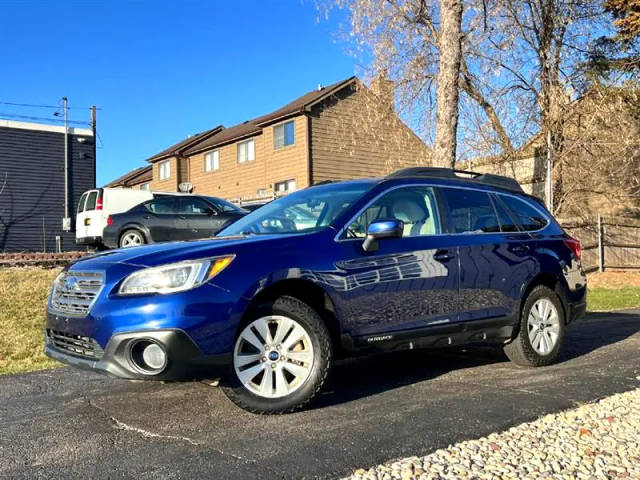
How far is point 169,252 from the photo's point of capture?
159 inches

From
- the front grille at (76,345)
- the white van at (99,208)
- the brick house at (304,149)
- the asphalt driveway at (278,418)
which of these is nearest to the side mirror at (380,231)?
the asphalt driveway at (278,418)

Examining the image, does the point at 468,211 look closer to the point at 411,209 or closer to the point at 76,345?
the point at 411,209

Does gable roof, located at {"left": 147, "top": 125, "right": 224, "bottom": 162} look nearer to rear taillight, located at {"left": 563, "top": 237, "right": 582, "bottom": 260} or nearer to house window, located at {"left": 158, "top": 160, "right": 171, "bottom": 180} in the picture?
house window, located at {"left": 158, "top": 160, "right": 171, "bottom": 180}

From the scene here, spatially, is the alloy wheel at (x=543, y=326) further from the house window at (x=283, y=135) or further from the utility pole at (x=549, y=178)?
the house window at (x=283, y=135)

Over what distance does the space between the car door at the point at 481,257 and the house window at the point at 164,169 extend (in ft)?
105

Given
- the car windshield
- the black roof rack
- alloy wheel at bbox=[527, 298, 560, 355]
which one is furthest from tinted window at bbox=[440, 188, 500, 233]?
alloy wheel at bbox=[527, 298, 560, 355]

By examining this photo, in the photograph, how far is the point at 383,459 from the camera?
330 cm

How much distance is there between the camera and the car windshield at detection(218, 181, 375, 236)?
15.9 ft

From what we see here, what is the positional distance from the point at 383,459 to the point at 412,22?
1528 cm

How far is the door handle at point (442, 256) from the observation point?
497 cm

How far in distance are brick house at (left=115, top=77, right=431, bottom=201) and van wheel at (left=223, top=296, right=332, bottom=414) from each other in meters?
14.8

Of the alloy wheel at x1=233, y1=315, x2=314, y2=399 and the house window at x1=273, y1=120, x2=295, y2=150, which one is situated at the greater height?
the house window at x1=273, y1=120, x2=295, y2=150

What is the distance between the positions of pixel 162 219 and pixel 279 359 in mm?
9013

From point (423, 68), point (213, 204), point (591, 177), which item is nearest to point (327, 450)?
point (213, 204)
